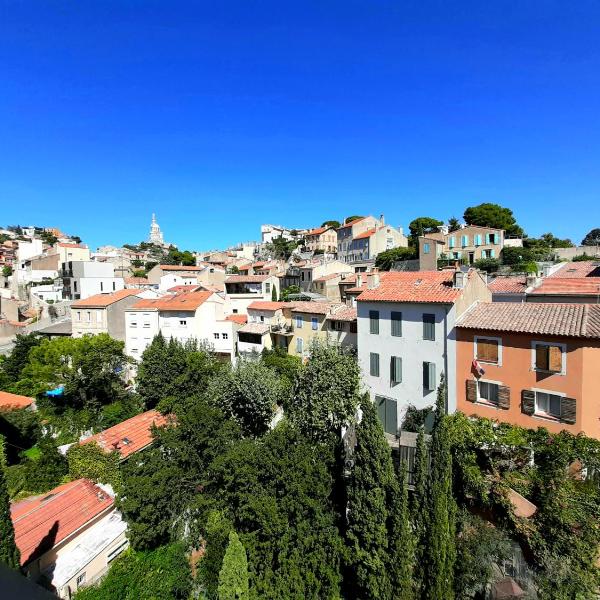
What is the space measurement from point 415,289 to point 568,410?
10199 millimetres

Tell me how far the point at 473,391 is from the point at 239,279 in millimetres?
34638

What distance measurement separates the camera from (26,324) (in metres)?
52.2

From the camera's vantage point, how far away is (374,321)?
81.6ft

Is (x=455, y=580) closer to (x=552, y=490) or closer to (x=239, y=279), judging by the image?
(x=552, y=490)

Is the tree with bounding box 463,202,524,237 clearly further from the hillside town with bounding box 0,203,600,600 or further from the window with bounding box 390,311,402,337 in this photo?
the window with bounding box 390,311,402,337

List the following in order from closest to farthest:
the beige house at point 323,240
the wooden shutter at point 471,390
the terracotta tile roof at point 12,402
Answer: the wooden shutter at point 471,390
the terracotta tile roof at point 12,402
the beige house at point 323,240

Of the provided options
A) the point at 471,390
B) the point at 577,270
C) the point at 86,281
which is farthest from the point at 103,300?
the point at 577,270

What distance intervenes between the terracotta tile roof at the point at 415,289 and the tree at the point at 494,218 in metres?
48.9

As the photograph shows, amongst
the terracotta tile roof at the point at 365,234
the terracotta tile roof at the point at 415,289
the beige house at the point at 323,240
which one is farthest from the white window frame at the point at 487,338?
the beige house at the point at 323,240

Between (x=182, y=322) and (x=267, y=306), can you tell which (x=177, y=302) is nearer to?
(x=182, y=322)

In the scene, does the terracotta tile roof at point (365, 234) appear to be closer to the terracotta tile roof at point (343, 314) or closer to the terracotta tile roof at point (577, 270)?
the terracotta tile roof at point (577, 270)

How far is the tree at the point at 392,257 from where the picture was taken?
5728 cm

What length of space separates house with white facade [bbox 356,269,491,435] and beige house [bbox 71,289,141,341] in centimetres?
2937

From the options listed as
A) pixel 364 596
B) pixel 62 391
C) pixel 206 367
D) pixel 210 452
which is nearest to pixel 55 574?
pixel 210 452
